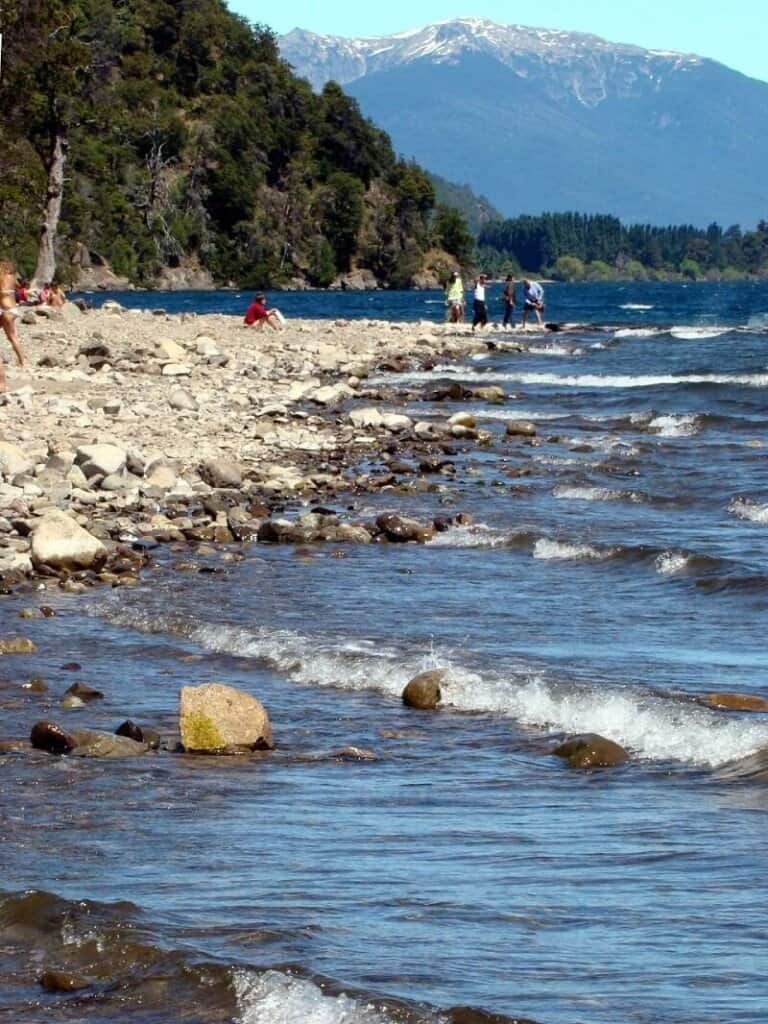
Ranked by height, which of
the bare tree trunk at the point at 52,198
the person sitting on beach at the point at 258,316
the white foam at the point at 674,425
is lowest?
the white foam at the point at 674,425

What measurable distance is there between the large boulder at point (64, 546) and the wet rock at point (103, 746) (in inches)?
199

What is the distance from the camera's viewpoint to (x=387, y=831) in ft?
22.1

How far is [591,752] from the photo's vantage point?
8094mm

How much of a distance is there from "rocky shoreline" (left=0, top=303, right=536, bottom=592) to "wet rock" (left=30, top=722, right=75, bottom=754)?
4537 millimetres

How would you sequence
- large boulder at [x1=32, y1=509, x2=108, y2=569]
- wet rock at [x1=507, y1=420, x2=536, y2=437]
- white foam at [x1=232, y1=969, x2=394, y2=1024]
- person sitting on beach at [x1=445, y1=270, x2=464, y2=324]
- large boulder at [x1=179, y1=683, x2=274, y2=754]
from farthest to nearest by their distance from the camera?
person sitting on beach at [x1=445, y1=270, x2=464, y2=324]
wet rock at [x1=507, y1=420, x2=536, y2=437]
large boulder at [x1=32, y1=509, x2=108, y2=569]
large boulder at [x1=179, y1=683, x2=274, y2=754]
white foam at [x1=232, y1=969, x2=394, y2=1024]

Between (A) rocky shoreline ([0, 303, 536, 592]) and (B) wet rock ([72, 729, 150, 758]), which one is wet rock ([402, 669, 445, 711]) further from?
(A) rocky shoreline ([0, 303, 536, 592])

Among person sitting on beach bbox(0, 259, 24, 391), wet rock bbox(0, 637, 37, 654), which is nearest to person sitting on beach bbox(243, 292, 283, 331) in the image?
person sitting on beach bbox(0, 259, 24, 391)

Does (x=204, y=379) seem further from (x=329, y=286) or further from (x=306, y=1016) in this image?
(x=329, y=286)

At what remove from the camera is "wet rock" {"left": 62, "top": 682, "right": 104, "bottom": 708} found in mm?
9055

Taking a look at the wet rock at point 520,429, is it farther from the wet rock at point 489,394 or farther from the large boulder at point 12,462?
the large boulder at point 12,462

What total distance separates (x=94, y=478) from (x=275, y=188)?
5010 inches

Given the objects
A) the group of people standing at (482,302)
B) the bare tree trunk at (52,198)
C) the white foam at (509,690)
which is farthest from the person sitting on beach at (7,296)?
the bare tree trunk at (52,198)

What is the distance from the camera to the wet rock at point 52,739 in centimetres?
795

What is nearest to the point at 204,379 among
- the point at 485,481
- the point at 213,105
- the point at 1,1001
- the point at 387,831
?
the point at 485,481
